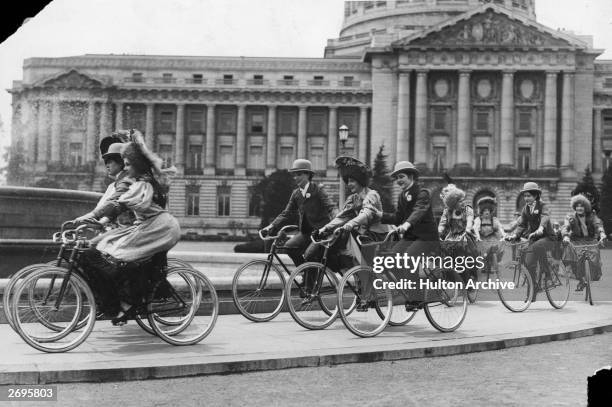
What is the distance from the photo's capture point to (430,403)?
258 inches

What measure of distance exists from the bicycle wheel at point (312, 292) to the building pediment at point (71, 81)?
6770cm

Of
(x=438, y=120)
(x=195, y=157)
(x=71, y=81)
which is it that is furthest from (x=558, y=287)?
(x=195, y=157)

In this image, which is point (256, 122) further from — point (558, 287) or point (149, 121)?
point (558, 287)

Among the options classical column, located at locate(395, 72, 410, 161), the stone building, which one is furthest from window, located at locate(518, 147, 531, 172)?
classical column, located at locate(395, 72, 410, 161)

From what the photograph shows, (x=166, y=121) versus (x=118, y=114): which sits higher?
(x=118, y=114)

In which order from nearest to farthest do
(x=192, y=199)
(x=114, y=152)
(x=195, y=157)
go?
1. (x=114, y=152)
2. (x=192, y=199)
3. (x=195, y=157)

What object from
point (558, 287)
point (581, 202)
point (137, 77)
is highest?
point (137, 77)

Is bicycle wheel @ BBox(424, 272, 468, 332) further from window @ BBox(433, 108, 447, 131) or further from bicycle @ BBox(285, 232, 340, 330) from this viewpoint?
window @ BBox(433, 108, 447, 131)

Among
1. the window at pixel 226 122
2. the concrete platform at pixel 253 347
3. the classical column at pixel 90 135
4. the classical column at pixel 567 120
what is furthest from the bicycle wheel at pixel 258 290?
the window at pixel 226 122

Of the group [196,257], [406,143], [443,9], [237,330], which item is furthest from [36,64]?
[237,330]

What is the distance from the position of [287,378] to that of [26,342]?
2270 millimetres

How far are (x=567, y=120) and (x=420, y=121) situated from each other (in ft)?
41.1

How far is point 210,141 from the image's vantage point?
84.1 meters

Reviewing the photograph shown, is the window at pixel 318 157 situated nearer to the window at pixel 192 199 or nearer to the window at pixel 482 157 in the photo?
the window at pixel 192 199
